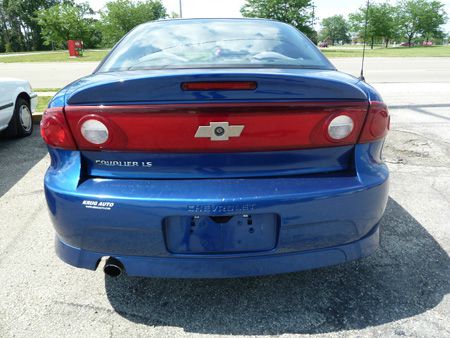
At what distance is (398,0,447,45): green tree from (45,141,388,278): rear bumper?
6331cm

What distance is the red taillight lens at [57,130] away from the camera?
1.81 m

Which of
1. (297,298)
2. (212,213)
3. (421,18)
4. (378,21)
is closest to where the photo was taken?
(212,213)

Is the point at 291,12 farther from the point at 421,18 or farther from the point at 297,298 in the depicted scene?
the point at 297,298

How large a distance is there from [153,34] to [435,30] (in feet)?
212

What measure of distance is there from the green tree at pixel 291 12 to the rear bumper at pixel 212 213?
3875 centimetres

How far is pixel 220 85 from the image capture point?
5.65ft

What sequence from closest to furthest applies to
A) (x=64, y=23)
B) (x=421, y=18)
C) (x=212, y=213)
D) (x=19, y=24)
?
(x=212, y=213), (x=64, y=23), (x=421, y=18), (x=19, y=24)

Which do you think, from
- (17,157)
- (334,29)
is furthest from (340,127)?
(334,29)

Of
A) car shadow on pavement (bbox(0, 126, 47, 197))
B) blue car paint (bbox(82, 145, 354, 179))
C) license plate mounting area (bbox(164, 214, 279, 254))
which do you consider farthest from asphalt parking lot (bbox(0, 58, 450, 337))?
car shadow on pavement (bbox(0, 126, 47, 197))

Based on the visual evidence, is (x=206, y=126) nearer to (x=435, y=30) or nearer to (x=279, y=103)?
(x=279, y=103)

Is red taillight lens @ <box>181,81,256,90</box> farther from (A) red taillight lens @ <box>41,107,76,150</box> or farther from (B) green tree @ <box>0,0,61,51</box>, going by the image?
(B) green tree @ <box>0,0,61,51</box>

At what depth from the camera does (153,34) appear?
2764 mm

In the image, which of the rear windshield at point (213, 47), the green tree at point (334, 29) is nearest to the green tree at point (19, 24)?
the rear windshield at point (213, 47)

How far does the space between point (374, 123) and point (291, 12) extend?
3942 cm
